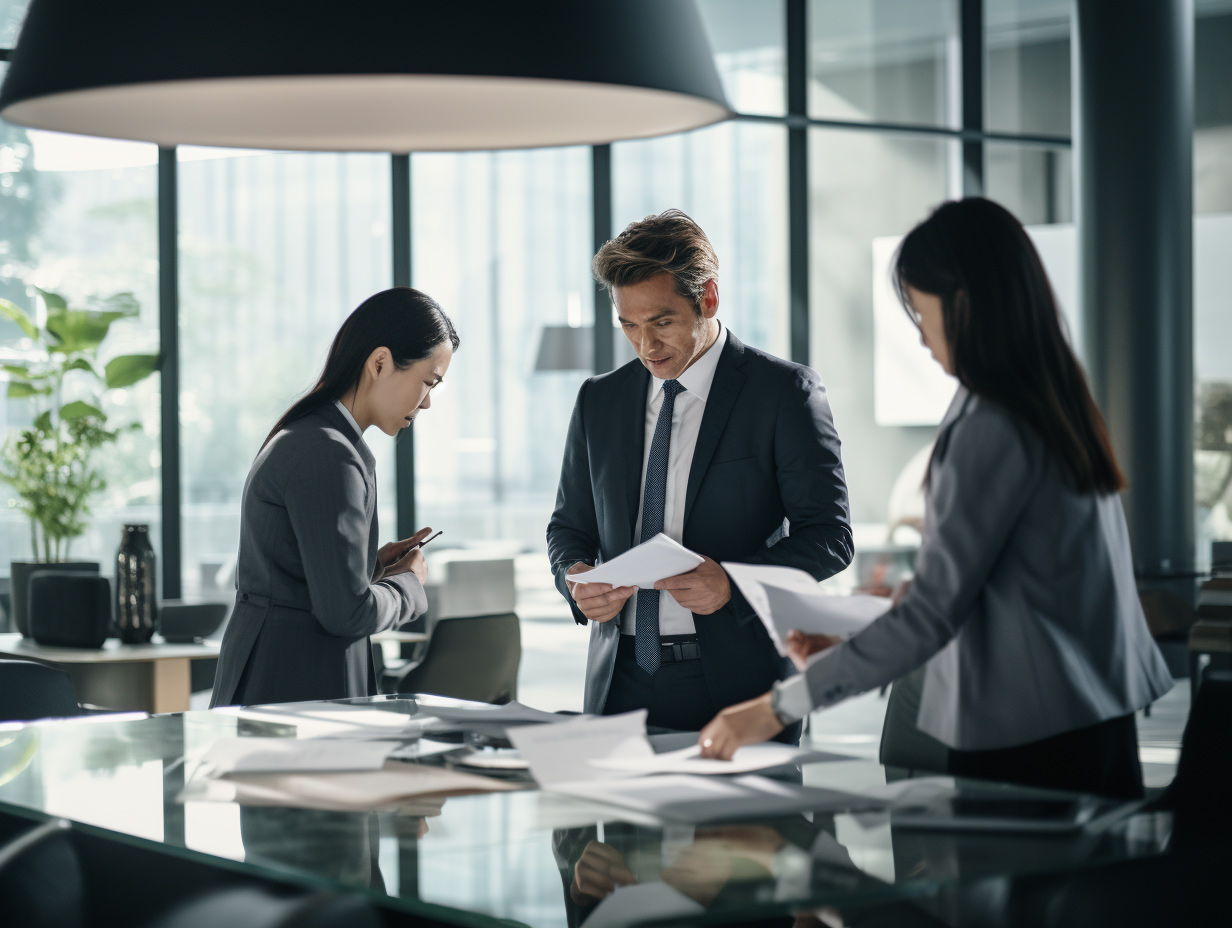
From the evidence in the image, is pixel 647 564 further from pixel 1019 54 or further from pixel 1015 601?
pixel 1019 54

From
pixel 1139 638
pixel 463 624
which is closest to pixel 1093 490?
pixel 1139 638

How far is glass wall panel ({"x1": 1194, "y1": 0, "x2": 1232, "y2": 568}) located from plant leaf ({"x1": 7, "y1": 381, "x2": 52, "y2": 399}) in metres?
5.59

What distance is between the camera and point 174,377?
571cm

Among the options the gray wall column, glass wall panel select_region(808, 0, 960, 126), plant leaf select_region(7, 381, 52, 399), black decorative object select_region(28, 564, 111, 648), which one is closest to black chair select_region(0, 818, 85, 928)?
black decorative object select_region(28, 564, 111, 648)

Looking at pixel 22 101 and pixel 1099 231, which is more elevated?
pixel 1099 231

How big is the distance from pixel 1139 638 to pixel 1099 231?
5040 mm

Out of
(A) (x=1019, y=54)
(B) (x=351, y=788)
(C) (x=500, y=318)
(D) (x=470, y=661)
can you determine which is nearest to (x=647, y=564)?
(B) (x=351, y=788)

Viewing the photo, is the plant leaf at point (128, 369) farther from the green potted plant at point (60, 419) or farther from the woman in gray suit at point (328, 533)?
the woman in gray suit at point (328, 533)

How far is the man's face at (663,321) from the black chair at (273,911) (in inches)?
53.8

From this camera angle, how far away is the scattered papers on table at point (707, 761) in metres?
1.76

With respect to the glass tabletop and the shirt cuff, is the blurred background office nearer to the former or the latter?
the glass tabletop

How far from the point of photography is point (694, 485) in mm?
2760

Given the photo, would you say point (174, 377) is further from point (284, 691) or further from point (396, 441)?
point (284, 691)

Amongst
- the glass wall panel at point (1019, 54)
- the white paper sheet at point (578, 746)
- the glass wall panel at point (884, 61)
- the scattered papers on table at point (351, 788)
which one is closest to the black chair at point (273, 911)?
the scattered papers on table at point (351, 788)
